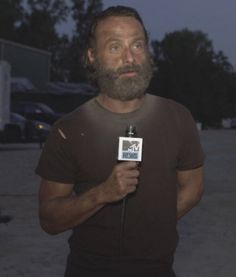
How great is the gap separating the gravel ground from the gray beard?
4.28m

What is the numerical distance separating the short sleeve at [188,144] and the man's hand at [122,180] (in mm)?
388

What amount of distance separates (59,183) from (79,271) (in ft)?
1.03

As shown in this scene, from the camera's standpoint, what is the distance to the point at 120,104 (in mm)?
2738

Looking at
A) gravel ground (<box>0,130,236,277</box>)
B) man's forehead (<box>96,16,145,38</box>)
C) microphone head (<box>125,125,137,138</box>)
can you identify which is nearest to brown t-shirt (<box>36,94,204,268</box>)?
microphone head (<box>125,125,137,138</box>)

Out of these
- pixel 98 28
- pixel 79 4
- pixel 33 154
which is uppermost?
pixel 79 4

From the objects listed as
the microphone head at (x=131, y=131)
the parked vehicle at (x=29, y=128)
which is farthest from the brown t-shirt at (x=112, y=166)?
the parked vehicle at (x=29, y=128)

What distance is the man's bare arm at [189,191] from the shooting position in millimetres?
Answer: 2895

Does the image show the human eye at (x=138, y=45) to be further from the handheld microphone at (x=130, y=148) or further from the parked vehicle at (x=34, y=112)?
the parked vehicle at (x=34, y=112)

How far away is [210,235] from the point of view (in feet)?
28.8

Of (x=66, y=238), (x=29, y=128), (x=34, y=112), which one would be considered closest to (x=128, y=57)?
(x=66, y=238)

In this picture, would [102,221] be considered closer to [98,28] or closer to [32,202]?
[98,28]

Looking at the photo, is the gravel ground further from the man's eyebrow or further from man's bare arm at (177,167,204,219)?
the man's eyebrow

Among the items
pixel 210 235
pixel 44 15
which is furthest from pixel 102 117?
pixel 44 15

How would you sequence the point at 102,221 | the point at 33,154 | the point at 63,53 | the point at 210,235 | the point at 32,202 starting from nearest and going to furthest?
the point at 102,221
the point at 210,235
the point at 32,202
the point at 33,154
the point at 63,53
